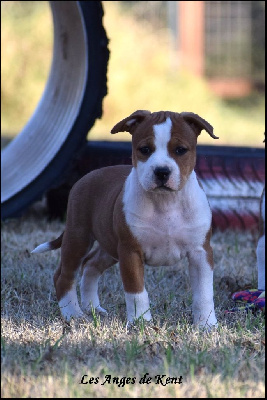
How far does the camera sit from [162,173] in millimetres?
3453

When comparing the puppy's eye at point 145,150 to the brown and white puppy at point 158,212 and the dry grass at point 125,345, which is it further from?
the dry grass at point 125,345

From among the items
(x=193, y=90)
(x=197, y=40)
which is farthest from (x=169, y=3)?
(x=193, y=90)

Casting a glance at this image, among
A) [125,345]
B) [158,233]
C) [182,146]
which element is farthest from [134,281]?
[182,146]

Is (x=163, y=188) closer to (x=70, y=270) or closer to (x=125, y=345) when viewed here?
(x=125, y=345)

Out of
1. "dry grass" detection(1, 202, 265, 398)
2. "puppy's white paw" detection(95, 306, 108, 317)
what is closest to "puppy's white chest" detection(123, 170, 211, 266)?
"dry grass" detection(1, 202, 265, 398)

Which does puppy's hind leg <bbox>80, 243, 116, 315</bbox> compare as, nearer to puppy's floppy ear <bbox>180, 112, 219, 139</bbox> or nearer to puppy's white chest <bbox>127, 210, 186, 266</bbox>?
puppy's white chest <bbox>127, 210, 186, 266</bbox>

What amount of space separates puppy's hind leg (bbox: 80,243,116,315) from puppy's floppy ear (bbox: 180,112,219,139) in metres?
0.84

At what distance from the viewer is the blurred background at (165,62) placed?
1441cm

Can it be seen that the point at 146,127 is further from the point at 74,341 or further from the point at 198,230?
the point at 74,341

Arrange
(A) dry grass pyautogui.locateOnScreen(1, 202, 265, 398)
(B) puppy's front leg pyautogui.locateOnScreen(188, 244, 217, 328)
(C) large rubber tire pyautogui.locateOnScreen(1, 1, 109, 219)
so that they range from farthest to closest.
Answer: (C) large rubber tire pyautogui.locateOnScreen(1, 1, 109, 219)
(B) puppy's front leg pyautogui.locateOnScreen(188, 244, 217, 328)
(A) dry grass pyautogui.locateOnScreen(1, 202, 265, 398)

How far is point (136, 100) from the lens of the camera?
14.5 meters

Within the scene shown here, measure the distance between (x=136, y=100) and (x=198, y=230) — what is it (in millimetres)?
10983

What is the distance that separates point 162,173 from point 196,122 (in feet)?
1.10

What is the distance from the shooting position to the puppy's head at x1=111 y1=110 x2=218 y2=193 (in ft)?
11.4
